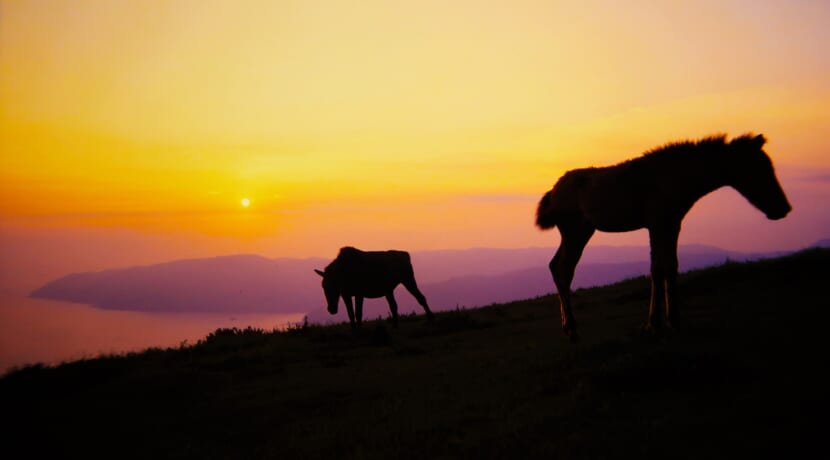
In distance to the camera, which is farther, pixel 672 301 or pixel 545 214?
pixel 545 214

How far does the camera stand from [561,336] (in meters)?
13.6

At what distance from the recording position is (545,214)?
1316 centimetres

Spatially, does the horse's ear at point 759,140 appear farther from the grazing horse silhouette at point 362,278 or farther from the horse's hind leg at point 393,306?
→ the horse's hind leg at point 393,306

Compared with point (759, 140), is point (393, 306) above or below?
below

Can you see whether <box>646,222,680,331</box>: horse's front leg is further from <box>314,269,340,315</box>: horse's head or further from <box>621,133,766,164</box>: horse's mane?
<box>314,269,340,315</box>: horse's head

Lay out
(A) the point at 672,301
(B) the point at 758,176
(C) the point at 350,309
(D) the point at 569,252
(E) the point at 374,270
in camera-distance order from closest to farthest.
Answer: (B) the point at 758,176
(A) the point at 672,301
(D) the point at 569,252
(C) the point at 350,309
(E) the point at 374,270

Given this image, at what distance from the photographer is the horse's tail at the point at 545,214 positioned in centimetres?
1307

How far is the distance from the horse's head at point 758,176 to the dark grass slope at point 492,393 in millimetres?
2054

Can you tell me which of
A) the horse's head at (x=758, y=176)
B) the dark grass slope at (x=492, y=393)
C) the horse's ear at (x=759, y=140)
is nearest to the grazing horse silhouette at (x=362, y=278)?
the dark grass slope at (x=492, y=393)

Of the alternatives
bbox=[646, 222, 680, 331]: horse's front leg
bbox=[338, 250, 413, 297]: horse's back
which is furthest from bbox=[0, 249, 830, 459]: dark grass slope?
bbox=[338, 250, 413, 297]: horse's back

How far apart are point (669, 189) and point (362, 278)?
557 inches

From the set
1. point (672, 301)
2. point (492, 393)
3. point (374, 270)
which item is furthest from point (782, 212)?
point (374, 270)

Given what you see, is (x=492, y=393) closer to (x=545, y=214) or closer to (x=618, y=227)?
(x=618, y=227)

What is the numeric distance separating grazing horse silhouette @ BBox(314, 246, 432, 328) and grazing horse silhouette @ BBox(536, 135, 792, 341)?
11356mm
